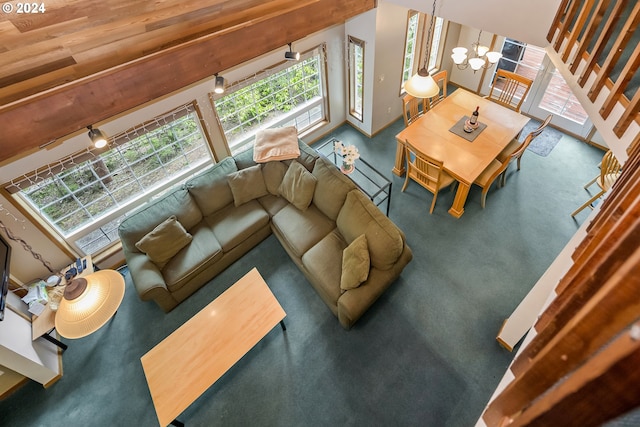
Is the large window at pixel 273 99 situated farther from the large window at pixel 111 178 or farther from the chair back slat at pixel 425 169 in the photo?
the chair back slat at pixel 425 169

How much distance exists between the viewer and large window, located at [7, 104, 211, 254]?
10.7 ft

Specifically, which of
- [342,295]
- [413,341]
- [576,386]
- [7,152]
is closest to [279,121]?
[342,295]

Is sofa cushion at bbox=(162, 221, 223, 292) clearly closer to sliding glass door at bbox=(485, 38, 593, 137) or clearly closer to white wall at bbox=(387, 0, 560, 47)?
white wall at bbox=(387, 0, 560, 47)

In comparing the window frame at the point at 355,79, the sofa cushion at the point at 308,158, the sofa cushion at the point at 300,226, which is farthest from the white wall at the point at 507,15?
the sofa cushion at the point at 300,226

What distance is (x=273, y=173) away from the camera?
4.05 metres

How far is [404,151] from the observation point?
4.53 m

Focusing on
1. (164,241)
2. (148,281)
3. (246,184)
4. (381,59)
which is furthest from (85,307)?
(381,59)

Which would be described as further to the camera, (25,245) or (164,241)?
(164,241)

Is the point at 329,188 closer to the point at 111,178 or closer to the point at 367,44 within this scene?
the point at 367,44

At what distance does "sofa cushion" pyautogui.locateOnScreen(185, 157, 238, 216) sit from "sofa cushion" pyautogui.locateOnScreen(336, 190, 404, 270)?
1498 mm

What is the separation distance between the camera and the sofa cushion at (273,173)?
4.05 m

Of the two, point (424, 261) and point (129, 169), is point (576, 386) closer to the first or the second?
point (424, 261)

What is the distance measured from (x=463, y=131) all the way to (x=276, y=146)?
2.45 metres

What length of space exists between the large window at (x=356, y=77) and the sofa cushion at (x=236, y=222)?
2577mm
